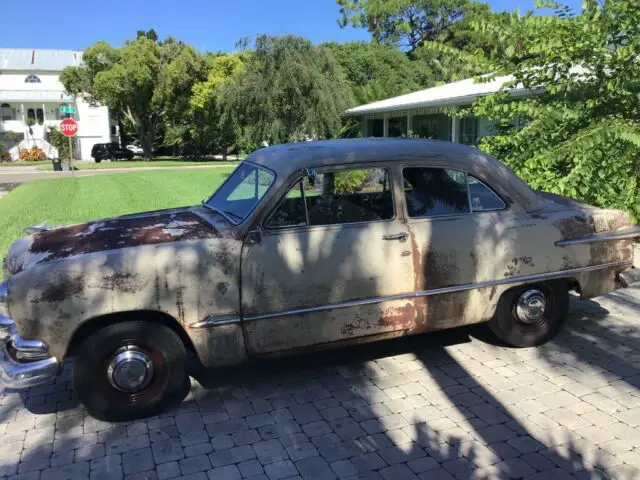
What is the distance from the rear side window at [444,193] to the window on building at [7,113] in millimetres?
57179

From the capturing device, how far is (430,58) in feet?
147

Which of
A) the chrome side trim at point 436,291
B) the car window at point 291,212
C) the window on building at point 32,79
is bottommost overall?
the chrome side trim at point 436,291

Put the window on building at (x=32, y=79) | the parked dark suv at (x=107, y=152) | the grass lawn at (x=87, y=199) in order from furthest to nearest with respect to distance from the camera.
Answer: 1. the window on building at (x=32, y=79)
2. the parked dark suv at (x=107, y=152)
3. the grass lawn at (x=87, y=199)

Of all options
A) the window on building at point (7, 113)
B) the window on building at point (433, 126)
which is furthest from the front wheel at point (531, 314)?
the window on building at point (7, 113)

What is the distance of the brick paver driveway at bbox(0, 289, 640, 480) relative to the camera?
3.17 m

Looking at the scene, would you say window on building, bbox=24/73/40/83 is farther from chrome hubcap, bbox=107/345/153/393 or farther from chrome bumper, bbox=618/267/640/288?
chrome bumper, bbox=618/267/640/288

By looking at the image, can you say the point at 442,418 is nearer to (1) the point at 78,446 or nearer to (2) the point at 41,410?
(1) the point at 78,446

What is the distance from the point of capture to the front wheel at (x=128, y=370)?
3506 mm

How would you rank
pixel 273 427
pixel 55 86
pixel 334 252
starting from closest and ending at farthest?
pixel 273 427, pixel 334 252, pixel 55 86

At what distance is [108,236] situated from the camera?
Answer: 3.84m

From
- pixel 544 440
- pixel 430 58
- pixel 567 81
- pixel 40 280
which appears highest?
pixel 430 58

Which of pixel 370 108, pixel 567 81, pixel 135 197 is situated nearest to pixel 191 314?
pixel 567 81

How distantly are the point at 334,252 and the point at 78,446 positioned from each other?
203 cm

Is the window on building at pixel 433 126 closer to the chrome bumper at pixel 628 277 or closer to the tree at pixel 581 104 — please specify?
the tree at pixel 581 104
